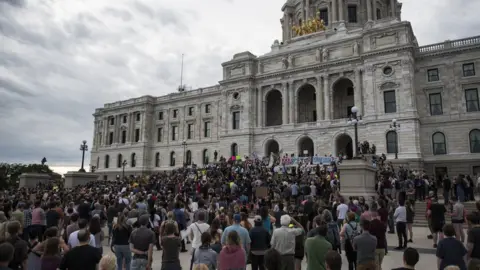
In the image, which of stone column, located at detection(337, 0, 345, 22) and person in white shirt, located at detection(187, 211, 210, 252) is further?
stone column, located at detection(337, 0, 345, 22)

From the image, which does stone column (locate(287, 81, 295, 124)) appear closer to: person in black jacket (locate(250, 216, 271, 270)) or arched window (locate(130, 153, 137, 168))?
arched window (locate(130, 153, 137, 168))

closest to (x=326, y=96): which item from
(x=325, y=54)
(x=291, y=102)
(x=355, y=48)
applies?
(x=291, y=102)

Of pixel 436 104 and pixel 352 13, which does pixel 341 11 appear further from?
pixel 436 104

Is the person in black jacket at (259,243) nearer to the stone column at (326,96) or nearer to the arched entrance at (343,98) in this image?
the stone column at (326,96)

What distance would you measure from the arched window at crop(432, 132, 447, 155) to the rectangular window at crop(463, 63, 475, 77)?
661 centimetres

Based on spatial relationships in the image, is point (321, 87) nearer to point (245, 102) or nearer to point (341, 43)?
point (341, 43)

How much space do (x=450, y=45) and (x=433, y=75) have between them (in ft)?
11.4

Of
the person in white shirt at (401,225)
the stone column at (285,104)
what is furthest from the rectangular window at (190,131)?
the person in white shirt at (401,225)

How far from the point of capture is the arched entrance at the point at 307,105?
4522cm

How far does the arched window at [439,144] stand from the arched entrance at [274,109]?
19126 millimetres

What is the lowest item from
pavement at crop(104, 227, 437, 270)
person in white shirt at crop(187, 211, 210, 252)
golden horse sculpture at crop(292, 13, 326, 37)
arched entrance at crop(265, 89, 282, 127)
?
pavement at crop(104, 227, 437, 270)

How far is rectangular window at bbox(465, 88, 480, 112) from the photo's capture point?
34594 mm

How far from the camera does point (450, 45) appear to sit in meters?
36.5

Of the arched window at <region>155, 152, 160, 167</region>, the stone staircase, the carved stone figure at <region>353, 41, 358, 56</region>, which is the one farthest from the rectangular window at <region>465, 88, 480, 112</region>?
the arched window at <region>155, 152, 160, 167</region>
